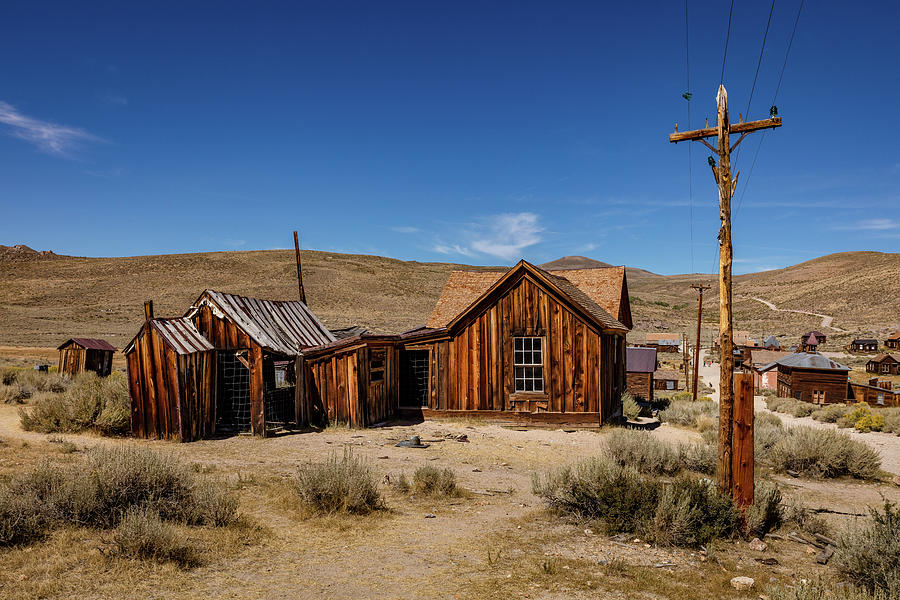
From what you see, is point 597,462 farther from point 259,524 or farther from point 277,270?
point 277,270

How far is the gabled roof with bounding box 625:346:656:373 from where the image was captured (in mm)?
28547

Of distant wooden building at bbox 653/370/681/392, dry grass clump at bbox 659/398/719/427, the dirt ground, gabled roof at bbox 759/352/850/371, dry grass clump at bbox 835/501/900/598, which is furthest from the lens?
distant wooden building at bbox 653/370/681/392

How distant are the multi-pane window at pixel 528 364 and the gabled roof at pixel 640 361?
46.6 feet

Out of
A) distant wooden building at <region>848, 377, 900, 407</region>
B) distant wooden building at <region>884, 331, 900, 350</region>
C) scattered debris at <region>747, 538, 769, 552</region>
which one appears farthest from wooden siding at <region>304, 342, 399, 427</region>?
distant wooden building at <region>884, 331, 900, 350</region>

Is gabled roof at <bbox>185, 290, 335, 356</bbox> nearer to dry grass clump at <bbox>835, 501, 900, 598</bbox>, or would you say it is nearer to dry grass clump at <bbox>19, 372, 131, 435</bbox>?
dry grass clump at <bbox>19, 372, 131, 435</bbox>

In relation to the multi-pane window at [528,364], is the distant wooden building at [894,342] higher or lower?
lower

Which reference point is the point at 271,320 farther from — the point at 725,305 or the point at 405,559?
the point at 725,305

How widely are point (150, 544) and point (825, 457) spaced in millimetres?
12018

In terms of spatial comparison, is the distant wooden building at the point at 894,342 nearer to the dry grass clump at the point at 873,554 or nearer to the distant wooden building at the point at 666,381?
the distant wooden building at the point at 666,381

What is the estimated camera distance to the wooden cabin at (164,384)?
12.4m

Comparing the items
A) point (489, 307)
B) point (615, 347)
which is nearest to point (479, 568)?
point (489, 307)

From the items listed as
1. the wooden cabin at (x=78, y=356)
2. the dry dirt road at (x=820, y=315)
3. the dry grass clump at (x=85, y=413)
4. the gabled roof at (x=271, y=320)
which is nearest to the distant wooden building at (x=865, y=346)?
the dry dirt road at (x=820, y=315)

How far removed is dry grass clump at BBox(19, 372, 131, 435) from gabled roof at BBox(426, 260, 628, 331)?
332 inches

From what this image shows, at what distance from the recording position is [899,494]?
34.5 feet
